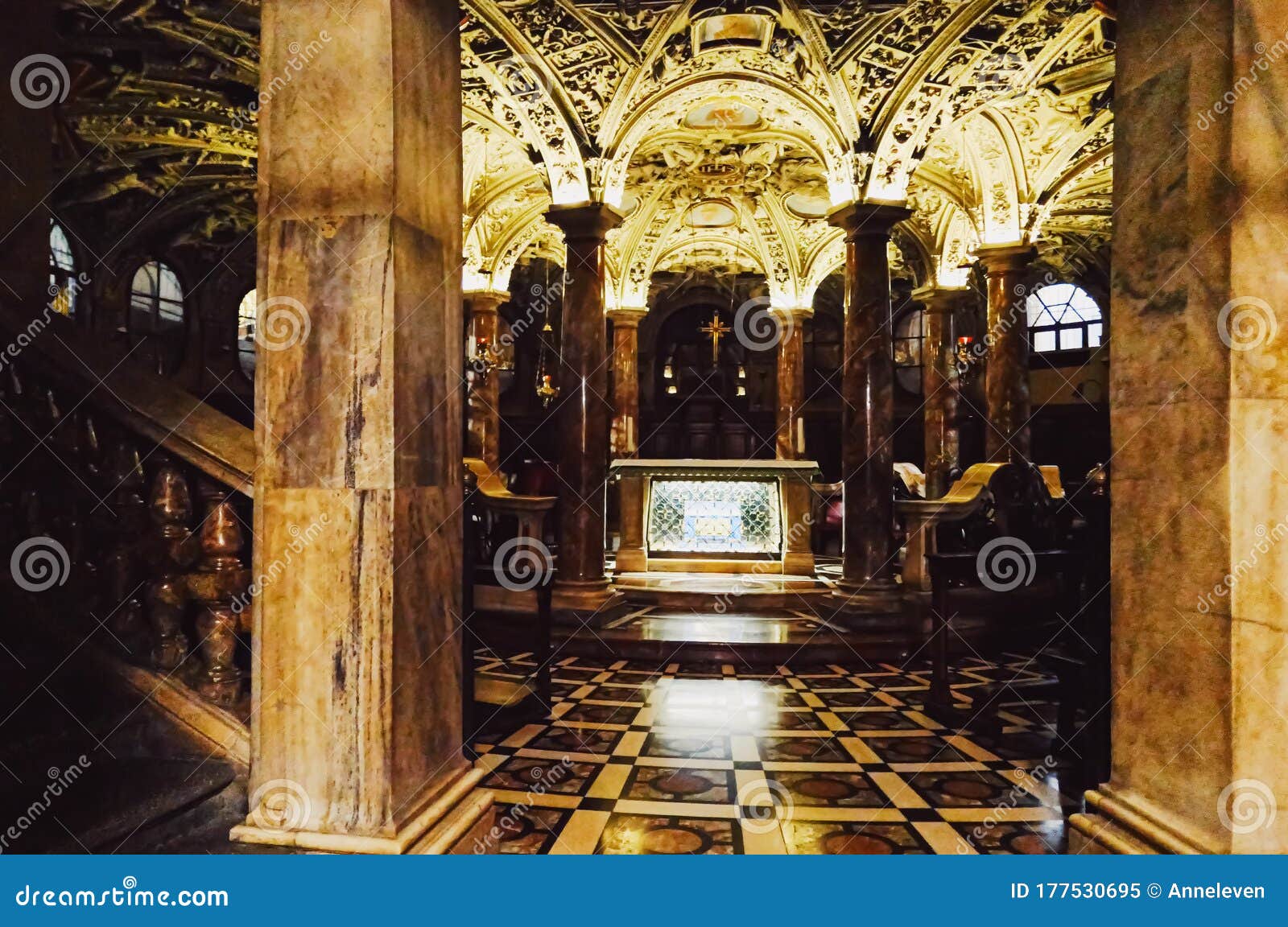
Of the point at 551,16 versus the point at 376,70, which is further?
the point at 551,16

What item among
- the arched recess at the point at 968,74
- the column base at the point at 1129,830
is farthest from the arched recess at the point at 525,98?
the column base at the point at 1129,830

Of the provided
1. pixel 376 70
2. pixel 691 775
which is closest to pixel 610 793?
pixel 691 775

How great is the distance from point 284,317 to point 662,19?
257 inches

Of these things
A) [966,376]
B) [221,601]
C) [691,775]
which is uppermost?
[966,376]

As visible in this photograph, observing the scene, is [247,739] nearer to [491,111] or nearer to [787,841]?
[787,841]

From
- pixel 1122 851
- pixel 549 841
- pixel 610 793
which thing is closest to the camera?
pixel 1122 851

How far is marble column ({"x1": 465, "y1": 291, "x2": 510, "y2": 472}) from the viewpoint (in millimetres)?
11703

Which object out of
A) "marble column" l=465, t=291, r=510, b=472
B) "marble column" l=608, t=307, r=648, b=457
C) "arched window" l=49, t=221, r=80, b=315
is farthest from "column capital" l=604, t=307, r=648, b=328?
"arched window" l=49, t=221, r=80, b=315

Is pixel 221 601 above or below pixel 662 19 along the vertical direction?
below

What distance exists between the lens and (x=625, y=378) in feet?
44.1

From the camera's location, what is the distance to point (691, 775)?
3352 mm

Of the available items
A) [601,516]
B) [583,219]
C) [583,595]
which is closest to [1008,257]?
[583,219]

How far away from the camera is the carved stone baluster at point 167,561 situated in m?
1.90

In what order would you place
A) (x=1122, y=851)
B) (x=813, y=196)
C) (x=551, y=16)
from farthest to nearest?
(x=813, y=196)
(x=551, y=16)
(x=1122, y=851)
